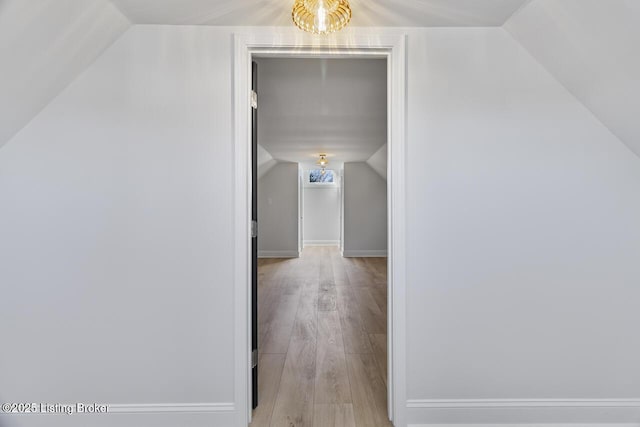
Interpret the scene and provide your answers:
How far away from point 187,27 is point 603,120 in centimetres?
212

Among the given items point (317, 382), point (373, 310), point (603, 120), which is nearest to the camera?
point (603, 120)

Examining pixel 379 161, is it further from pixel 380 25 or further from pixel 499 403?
pixel 499 403

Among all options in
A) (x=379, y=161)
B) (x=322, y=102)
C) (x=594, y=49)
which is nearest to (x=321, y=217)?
(x=379, y=161)

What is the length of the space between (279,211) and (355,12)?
573 centimetres

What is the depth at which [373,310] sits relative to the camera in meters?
3.30

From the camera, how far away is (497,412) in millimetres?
1572

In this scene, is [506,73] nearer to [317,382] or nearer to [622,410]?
[622,410]

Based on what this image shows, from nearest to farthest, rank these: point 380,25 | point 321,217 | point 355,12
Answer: point 355,12
point 380,25
point 321,217

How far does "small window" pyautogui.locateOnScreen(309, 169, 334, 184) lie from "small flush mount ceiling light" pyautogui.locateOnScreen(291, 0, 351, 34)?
771cm

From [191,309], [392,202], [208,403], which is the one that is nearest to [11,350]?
[191,309]

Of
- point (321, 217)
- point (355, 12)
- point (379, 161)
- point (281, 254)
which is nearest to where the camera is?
point (355, 12)

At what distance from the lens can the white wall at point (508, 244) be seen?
1.55 meters

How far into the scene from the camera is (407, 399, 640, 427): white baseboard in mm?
1567

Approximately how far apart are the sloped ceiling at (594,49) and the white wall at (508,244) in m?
0.08
